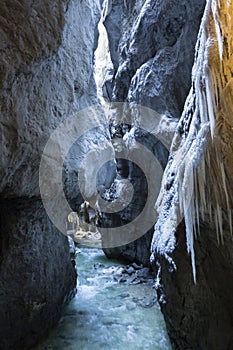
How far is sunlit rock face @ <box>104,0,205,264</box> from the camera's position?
9328 millimetres

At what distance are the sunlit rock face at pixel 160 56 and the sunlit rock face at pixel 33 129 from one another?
3.44m

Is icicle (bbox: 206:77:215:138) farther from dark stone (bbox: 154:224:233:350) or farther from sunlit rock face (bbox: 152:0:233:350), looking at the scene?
dark stone (bbox: 154:224:233:350)

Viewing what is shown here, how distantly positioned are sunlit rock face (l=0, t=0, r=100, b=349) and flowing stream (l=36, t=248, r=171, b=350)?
1.72ft

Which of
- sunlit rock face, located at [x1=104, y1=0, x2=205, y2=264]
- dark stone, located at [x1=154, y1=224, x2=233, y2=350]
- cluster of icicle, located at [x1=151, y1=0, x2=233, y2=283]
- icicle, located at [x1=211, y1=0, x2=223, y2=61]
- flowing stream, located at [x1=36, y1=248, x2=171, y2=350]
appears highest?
sunlit rock face, located at [x1=104, y1=0, x2=205, y2=264]

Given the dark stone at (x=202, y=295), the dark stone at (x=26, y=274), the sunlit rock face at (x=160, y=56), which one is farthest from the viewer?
the sunlit rock face at (x=160, y=56)

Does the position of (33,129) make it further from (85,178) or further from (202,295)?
(202,295)

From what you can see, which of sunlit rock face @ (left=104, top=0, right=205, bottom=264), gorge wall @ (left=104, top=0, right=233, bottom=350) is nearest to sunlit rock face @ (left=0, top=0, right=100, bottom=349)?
gorge wall @ (left=104, top=0, right=233, bottom=350)

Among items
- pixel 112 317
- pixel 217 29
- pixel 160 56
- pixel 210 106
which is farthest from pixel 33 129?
pixel 160 56

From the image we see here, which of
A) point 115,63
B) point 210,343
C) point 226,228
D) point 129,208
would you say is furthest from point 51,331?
point 115,63

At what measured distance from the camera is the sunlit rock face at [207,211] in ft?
11.6

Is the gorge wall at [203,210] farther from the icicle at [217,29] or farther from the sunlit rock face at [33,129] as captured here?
the sunlit rock face at [33,129]

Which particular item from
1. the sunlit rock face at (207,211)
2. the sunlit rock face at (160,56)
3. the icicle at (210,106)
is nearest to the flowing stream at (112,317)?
the sunlit rock face at (207,211)

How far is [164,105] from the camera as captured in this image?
9.91 meters

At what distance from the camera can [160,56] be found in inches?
396
